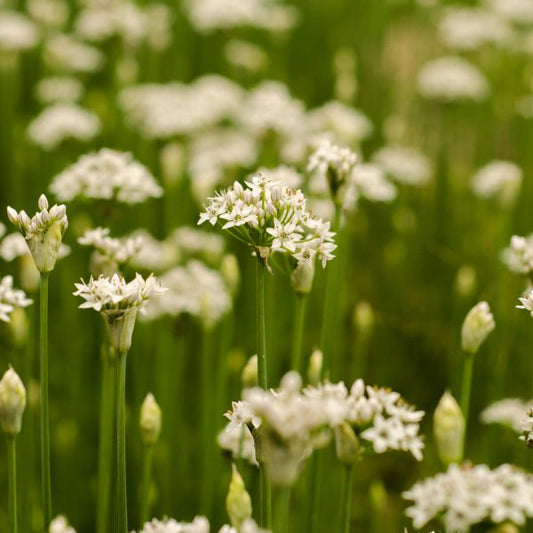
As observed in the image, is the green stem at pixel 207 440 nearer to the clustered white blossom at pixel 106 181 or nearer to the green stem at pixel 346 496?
the clustered white blossom at pixel 106 181

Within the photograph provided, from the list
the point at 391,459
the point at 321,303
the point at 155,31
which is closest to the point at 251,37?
the point at 155,31

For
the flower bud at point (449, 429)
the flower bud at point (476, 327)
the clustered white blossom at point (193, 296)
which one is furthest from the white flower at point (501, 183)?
the flower bud at point (449, 429)

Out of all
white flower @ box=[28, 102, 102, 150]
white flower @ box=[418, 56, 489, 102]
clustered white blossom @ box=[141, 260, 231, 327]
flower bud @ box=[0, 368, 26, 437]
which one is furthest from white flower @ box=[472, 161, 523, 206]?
flower bud @ box=[0, 368, 26, 437]

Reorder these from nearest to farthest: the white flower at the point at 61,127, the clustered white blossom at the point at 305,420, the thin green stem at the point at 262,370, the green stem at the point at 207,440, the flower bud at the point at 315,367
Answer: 1. the clustered white blossom at the point at 305,420
2. the thin green stem at the point at 262,370
3. the flower bud at the point at 315,367
4. the green stem at the point at 207,440
5. the white flower at the point at 61,127

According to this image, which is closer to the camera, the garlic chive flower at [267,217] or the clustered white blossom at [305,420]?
the clustered white blossom at [305,420]

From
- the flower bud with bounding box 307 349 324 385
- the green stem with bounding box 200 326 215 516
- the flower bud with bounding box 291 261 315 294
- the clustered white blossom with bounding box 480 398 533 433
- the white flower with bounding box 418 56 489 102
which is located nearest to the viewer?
the flower bud with bounding box 291 261 315 294

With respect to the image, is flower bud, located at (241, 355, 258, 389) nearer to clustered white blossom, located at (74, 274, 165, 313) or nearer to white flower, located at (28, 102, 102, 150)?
clustered white blossom, located at (74, 274, 165, 313)

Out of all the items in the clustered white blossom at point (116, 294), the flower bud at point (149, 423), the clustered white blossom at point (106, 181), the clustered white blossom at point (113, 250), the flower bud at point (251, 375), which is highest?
the clustered white blossom at point (106, 181)

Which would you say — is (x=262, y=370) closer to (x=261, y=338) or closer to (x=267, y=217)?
(x=261, y=338)
